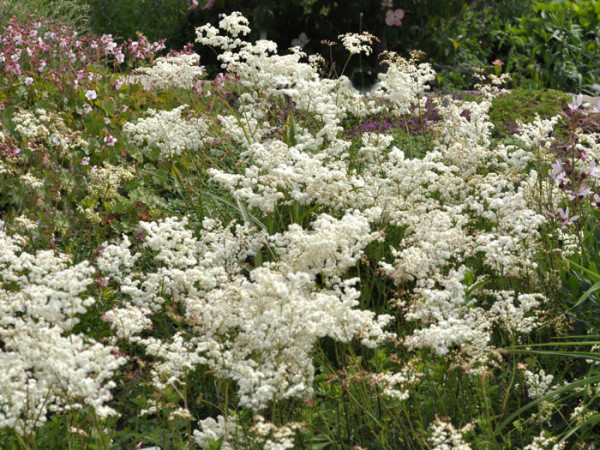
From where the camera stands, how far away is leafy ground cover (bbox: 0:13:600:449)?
265 cm

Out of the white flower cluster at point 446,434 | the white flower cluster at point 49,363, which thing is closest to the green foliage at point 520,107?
the white flower cluster at point 446,434

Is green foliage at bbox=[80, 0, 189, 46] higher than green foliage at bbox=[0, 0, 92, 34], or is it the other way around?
green foliage at bbox=[0, 0, 92, 34]

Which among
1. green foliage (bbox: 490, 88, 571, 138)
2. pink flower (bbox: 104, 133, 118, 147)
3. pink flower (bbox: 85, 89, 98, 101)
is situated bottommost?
green foliage (bbox: 490, 88, 571, 138)

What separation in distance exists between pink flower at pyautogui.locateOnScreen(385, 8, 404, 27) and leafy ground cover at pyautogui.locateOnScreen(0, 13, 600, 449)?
10.8ft

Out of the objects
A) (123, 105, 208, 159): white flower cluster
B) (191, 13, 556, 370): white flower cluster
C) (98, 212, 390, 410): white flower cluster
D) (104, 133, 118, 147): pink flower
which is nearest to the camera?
(98, 212, 390, 410): white flower cluster

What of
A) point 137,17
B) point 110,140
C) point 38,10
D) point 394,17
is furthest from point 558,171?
point 137,17

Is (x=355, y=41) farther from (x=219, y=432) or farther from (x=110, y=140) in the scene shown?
(x=219, y=432)

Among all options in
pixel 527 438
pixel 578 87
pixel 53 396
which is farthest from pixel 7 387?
pixel 578 87

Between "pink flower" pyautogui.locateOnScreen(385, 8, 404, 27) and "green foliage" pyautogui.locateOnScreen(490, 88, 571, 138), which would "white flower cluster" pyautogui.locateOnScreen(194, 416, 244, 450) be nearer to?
"green foliage" pyautogui.locateOnScreen(490, 88, 571, 138)

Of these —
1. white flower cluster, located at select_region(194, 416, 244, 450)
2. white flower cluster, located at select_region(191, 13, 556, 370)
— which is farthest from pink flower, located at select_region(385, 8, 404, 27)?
white flower cluster, located at select_region(194, 416, 244, 450)

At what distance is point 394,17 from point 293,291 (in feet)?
22.6

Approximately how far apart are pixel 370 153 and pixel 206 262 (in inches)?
55.3

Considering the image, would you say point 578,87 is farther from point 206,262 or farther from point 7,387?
point 7,387

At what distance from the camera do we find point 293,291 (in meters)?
2.60
